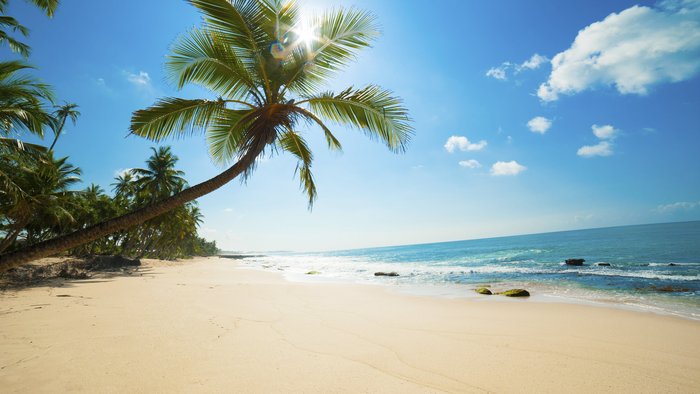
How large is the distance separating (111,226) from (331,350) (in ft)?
10.1

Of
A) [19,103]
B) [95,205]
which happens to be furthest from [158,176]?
[19,103]

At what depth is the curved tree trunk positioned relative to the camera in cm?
223

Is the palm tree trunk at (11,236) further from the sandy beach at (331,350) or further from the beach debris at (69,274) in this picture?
the sandy beach at (331,350)

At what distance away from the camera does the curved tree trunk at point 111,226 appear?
223 cm

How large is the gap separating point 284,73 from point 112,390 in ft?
13.8

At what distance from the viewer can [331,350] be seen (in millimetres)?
4090

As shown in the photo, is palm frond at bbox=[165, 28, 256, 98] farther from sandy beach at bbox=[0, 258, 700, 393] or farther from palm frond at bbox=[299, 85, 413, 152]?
sandy beach at bbox=[0, 258, 700, 393]

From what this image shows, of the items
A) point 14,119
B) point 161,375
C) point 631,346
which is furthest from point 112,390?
point 631,346

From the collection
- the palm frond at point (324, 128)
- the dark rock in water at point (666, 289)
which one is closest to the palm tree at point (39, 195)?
the palm frond at point (324, 128)

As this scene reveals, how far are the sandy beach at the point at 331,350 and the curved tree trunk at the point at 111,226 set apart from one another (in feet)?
4.83

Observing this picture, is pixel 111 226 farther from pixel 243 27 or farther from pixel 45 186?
pixel 45 186

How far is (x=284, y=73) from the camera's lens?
425 centimetres

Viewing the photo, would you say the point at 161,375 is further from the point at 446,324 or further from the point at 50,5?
the point at 50,5

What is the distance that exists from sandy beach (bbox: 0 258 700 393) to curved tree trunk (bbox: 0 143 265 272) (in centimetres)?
147
